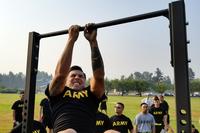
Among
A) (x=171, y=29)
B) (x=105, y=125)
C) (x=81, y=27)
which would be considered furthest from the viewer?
(x=105, y=125)

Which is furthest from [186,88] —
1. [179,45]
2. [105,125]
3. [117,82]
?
[117,82]

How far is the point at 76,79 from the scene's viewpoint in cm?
487

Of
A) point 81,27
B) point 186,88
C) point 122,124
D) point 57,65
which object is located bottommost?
point 122,124

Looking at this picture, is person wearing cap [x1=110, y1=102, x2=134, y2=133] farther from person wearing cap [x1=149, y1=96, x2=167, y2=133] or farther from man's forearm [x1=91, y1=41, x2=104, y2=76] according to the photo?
man's forearm [x1=91, y1=41, x2=104, y2=76]

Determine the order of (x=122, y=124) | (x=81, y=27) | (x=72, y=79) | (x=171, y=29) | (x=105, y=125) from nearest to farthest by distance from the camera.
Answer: (x=171, y=29), (x=81, y=27), (x=72, y=79), (x=105, y=125), (x=122, y=124)

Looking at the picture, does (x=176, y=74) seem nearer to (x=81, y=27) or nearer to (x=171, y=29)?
(x=171, y=29)

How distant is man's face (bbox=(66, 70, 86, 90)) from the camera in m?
4.84

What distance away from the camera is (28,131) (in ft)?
14.5

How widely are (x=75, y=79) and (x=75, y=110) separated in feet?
1.83

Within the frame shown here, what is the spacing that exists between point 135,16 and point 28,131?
1951 mm

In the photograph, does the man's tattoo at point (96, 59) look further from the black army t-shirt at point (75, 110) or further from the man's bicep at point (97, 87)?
the black army t-shirt at point (75, 110)

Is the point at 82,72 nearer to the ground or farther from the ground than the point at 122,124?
farther from the ground

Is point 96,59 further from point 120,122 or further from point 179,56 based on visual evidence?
point 120,122

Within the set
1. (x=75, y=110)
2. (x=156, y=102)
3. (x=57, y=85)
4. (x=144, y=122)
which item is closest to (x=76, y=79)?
(x=57, y=85)
